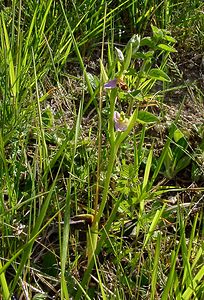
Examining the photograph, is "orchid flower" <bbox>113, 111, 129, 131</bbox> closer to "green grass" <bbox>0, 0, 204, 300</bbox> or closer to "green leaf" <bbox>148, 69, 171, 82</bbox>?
"green grass" <bbox>0, 0, 204, 300</bbox>

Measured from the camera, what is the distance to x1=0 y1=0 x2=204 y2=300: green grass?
3.91 ft

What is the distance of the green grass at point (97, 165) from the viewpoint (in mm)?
1192

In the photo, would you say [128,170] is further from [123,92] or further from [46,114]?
[46,114]

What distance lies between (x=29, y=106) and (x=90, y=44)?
0.45 metres

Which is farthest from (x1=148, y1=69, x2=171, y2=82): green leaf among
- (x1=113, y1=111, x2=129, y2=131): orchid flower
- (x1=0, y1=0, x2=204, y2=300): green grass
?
(x1=113, y1=111, x2=129, y2=131): orchid flower

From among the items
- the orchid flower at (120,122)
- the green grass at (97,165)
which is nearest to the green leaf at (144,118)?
the green grass at (97,165)

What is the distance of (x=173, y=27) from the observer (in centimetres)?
182

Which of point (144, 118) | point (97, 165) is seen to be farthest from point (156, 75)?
point (97, 165)

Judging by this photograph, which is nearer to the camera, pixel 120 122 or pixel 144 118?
pixel 120 122

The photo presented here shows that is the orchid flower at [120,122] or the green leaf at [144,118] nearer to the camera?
the orchid flower at [120,122]

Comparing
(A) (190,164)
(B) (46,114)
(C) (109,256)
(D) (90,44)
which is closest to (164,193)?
(A) (190,164)

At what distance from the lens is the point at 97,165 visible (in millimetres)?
1378

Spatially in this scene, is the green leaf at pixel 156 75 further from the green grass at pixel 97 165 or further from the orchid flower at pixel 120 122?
the orchid flower at pixel 120 122

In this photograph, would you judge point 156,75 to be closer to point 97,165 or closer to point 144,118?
point 144,118
